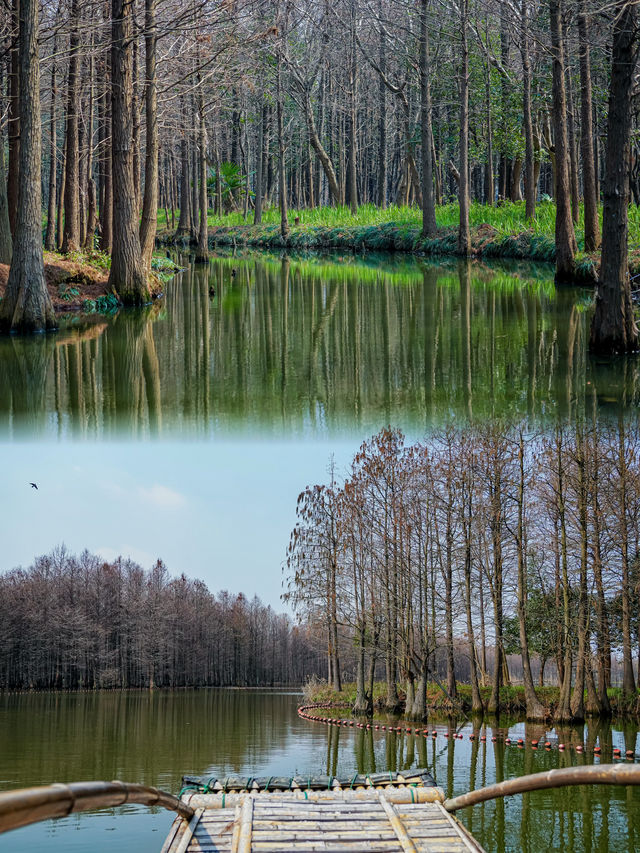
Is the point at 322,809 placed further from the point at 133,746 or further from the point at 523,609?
the point at 523,609

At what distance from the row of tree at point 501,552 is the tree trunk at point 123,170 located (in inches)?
248

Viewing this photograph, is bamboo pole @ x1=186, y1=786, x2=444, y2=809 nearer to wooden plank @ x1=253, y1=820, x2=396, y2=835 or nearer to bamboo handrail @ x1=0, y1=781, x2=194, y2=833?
wooden plank @ x1=253, y1=820, x2=396, y2=835

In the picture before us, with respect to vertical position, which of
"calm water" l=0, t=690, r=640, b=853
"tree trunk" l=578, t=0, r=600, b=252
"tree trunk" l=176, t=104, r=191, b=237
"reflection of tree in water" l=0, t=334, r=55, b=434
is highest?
"tree trunk" l=176, t=104, r=191, b=237

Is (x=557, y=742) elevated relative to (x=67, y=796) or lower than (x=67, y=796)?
lower

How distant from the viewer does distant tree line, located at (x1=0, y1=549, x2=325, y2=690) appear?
6719 centimetres

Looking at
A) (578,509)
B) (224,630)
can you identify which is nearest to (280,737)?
(578,509)

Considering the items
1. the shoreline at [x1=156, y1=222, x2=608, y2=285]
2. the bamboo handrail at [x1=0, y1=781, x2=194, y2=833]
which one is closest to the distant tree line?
the shoreline at [x1=156, y1=222, x2=608, y2=285]

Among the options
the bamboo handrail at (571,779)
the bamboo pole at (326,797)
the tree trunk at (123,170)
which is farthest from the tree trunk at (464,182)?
the bamboo handrail at (571,779)

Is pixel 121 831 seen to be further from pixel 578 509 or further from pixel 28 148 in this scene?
pixel 578 509

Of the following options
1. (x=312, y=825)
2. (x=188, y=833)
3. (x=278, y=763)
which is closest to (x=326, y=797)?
(x=312, y=825)

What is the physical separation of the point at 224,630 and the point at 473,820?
78.0 m

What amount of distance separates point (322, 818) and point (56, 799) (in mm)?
4285

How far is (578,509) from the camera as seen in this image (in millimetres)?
22453

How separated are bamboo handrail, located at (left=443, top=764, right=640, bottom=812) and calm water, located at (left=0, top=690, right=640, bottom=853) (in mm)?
2353
